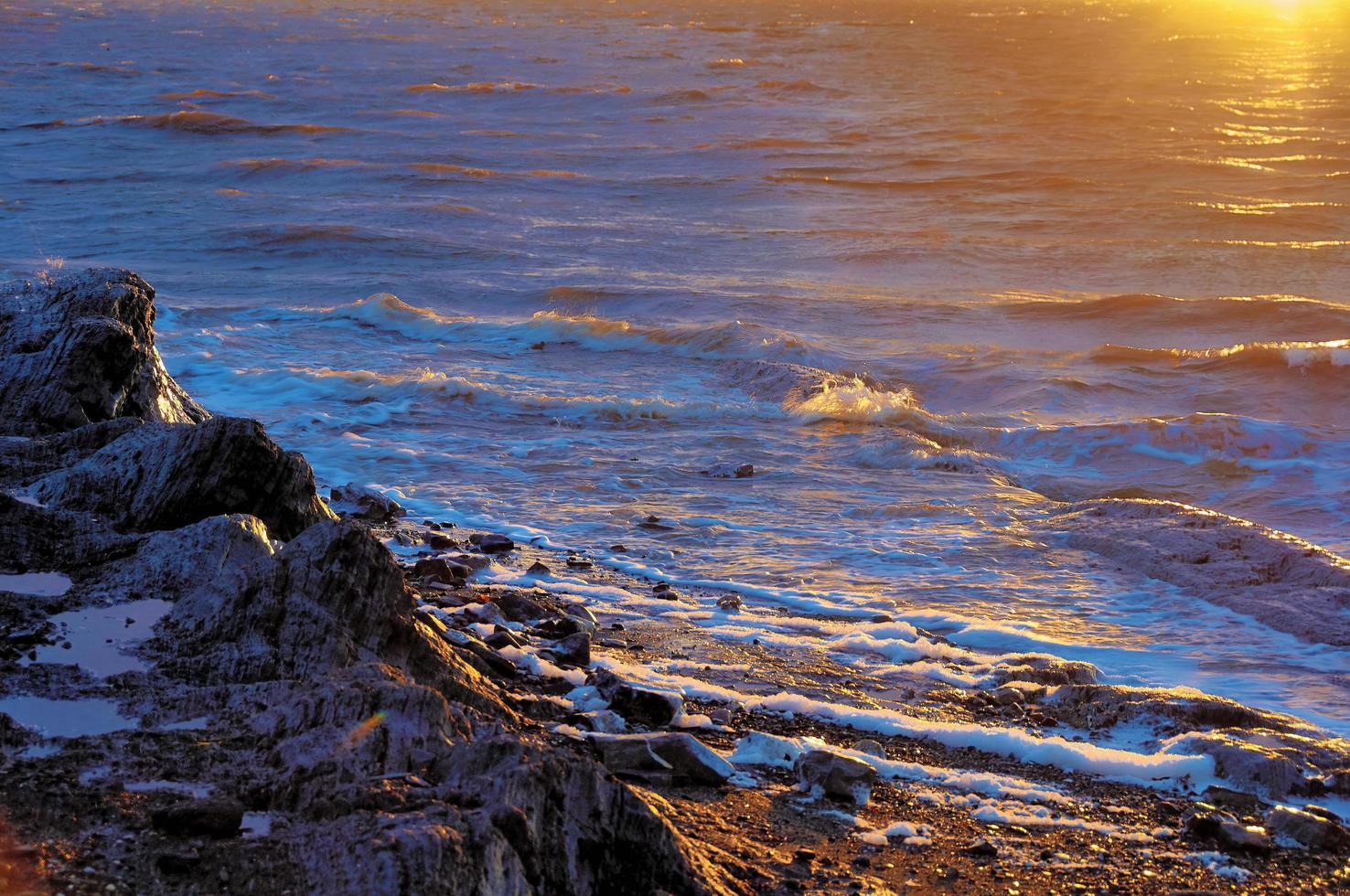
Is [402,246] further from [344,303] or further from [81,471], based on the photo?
[81,471]

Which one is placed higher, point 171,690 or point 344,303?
A: point 171,690

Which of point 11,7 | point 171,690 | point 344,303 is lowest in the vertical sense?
point 344,303

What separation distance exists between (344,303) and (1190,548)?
1143cm

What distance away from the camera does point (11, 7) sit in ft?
210

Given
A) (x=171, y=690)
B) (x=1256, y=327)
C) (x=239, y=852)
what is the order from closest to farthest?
(x=239, y=852) → (x=171, y=690) → (x=1256, y=327)

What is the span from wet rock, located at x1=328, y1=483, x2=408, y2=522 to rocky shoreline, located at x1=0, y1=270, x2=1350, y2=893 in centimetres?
137

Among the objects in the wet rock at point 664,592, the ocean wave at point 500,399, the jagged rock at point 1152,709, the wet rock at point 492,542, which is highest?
the jagged rock at point 1152,709

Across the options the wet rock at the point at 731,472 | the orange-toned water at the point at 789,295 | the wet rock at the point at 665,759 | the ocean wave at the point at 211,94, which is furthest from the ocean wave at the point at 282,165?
the wet rock at the point at 665,759

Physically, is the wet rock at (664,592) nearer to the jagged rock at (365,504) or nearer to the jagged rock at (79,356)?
the jagged rock at (365,504)

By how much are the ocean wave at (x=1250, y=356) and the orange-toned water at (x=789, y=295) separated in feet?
0.16

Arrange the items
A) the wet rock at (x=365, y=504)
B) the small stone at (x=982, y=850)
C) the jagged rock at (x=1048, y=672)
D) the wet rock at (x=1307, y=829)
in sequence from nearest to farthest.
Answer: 1. the small stone at (x=982, y=850)
2. the wet rock at (x=1307, y=829)
3. the jagged rock at (x=1048, y=672)
4. the wet rock at (x=365, y=504)

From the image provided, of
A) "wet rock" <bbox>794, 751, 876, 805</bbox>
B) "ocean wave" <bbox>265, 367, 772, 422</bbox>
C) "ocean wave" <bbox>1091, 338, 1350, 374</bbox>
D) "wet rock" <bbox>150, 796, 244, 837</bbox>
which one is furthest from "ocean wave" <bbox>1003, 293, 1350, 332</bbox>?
"wet rock" <bbox>150, 796, 244, 837</bbox>

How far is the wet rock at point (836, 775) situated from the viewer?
3.91 meters

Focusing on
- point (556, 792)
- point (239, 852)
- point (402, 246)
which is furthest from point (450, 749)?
point (402, 246)
